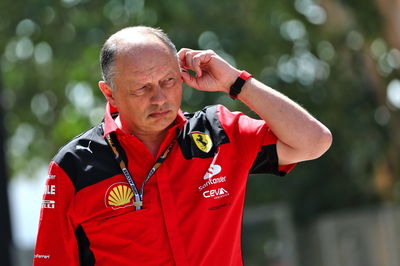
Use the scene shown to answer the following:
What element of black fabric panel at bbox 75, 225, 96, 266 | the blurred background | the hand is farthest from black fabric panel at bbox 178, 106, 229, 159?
the blurred background

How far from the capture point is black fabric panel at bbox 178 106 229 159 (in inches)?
150

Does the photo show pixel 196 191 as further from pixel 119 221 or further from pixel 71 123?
pixel 71 123

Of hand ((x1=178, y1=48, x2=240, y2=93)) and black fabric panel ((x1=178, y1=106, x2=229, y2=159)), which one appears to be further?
hand ((x1=178, y1=48, x2=240, y2=93))

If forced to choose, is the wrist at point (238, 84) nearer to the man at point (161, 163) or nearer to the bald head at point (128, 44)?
the man at point (161, 163)

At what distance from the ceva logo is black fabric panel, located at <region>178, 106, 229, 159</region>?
0.18 m

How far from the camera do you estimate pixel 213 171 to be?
376 centimetres

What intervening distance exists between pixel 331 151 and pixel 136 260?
40.7 feet

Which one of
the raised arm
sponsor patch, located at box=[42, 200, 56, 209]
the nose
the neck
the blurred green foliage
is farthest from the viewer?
the blurred green foliage

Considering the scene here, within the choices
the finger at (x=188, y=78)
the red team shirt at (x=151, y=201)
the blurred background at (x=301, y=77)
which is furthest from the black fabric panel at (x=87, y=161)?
the blurred background at (x=301, y=77)

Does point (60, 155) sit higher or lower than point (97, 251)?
higher

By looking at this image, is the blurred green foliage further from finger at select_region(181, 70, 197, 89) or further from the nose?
the nose

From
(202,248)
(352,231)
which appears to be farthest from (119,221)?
(352,231)

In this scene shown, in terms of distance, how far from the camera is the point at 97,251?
11.8ft

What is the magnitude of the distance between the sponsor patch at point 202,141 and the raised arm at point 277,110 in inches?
9.9
